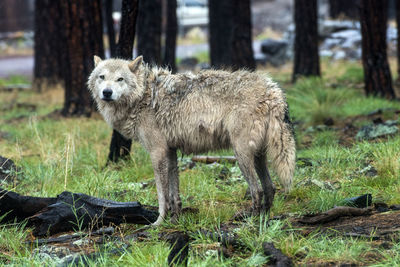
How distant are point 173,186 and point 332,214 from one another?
6.01ft

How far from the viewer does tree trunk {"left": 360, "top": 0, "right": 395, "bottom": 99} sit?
11359mm

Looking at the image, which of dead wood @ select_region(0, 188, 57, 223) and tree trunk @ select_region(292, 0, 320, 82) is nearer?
dead wood @ select_region(0, 188, 57, 223)

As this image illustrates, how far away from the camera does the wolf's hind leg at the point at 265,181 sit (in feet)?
18.6

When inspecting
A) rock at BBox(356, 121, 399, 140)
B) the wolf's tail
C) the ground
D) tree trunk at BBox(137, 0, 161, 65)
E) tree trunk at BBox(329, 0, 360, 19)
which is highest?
tree trunk at BBox(329, 0, 360, 19)

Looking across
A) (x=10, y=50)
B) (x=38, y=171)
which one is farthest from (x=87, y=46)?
(x=10, y=50)

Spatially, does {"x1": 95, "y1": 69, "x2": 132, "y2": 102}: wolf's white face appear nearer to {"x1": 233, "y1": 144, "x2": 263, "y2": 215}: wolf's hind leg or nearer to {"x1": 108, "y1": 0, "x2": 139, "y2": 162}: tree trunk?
{"x1": 233, "y1": 144, "x2": 263, "y2": 215}: wolf's hind leg

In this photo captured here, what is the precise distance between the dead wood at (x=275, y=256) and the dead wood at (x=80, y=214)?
164cm

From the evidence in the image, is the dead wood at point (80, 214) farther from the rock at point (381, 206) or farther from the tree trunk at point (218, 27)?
the tree trunk at point (218, 27)

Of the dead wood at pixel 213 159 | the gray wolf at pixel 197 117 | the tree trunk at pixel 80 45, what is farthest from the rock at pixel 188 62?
the gray wolf at pixel 197 117

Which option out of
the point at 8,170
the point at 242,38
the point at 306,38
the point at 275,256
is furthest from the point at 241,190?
the point at 306,38

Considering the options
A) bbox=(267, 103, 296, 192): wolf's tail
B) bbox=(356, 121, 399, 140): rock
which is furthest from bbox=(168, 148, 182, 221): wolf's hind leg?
bbox=(356, 121, 399, 140): rock

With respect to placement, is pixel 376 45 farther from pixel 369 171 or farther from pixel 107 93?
pixel 107 93

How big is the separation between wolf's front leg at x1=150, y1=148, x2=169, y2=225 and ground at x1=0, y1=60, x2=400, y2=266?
30 centimetres

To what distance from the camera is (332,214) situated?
16.7 ft
